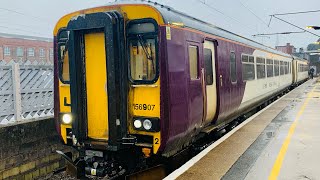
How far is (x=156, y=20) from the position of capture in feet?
17.0

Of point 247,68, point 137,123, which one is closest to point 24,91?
point 137,123

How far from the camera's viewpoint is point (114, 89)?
5.16 meters

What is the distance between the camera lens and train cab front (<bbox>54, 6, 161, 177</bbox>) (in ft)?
17.0

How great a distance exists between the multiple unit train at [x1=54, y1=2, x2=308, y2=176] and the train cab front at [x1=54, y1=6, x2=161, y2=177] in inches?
0.6

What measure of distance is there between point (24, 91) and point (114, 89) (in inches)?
157

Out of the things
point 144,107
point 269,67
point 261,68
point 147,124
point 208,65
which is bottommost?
point 147,124

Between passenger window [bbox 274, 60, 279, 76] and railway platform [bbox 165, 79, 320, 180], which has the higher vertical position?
passenger window [bbox 274, 60, 279, 76]

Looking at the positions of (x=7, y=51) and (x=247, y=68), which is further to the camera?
(x=7, y=51)

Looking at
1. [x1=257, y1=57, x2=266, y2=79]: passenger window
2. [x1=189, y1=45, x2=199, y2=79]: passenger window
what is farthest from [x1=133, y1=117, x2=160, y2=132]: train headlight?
[x1=257, y1=57, x2=266, y2=79]: passenger window

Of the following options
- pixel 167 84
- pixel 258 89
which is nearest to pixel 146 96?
pixel 167 84

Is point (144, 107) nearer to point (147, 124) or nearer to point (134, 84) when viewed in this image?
point (147, 124)

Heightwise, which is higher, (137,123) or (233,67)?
(233,67)

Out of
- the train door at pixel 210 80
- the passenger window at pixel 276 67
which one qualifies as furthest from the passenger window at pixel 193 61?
the passenger window at pixel 276 67

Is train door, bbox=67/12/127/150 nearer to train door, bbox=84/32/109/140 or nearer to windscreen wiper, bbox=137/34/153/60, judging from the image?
train door, bbox=84/32/109/140
